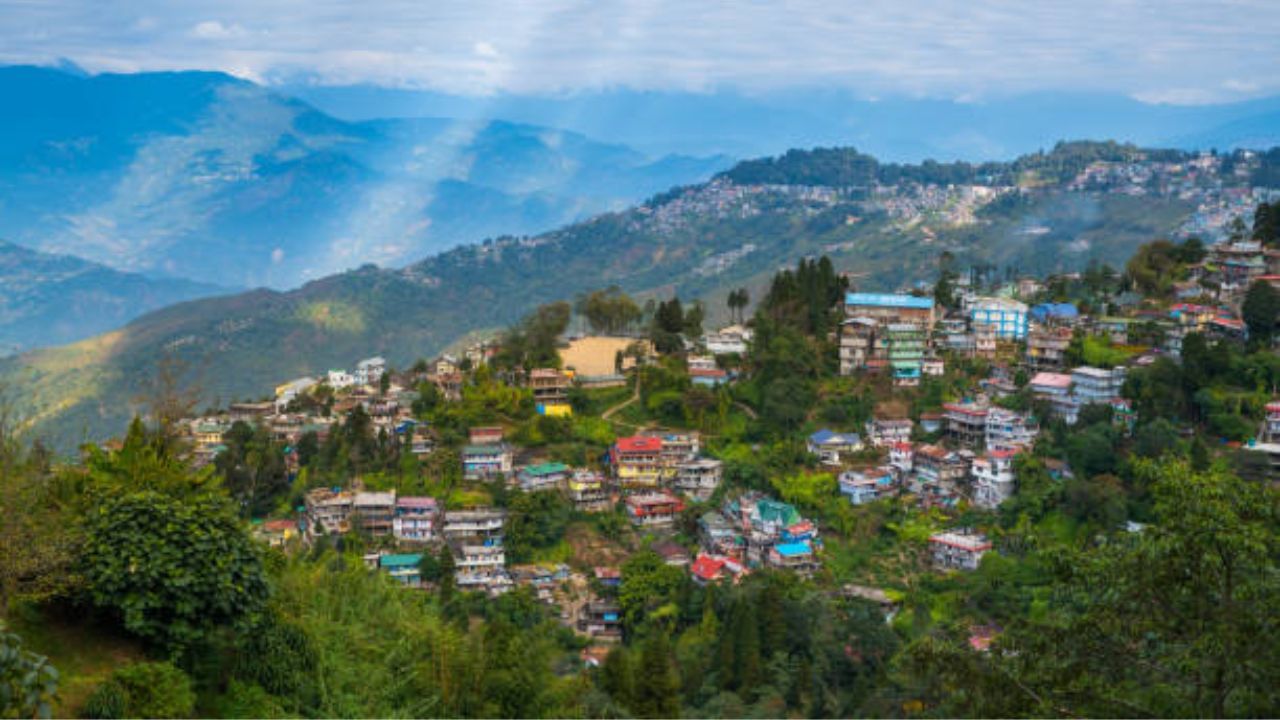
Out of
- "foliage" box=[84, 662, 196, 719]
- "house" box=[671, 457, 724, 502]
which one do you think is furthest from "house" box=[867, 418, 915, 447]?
"foliage" box=[84, 662, 196, 719]

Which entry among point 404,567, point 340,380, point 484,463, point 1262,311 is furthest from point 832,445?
point 340,380

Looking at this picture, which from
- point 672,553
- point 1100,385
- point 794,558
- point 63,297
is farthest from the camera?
point 63,297

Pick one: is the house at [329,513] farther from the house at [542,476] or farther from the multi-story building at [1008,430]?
the multi-story building at [1008,430]

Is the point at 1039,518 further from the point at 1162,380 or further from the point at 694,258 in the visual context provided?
the point at 694,258

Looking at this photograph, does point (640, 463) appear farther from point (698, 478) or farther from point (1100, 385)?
point (1100, 385)

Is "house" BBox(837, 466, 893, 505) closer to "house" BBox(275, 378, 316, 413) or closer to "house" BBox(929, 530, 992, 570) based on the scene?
"house" BBox(929, 530, 992, 570)

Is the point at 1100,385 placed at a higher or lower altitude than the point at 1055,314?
lower
